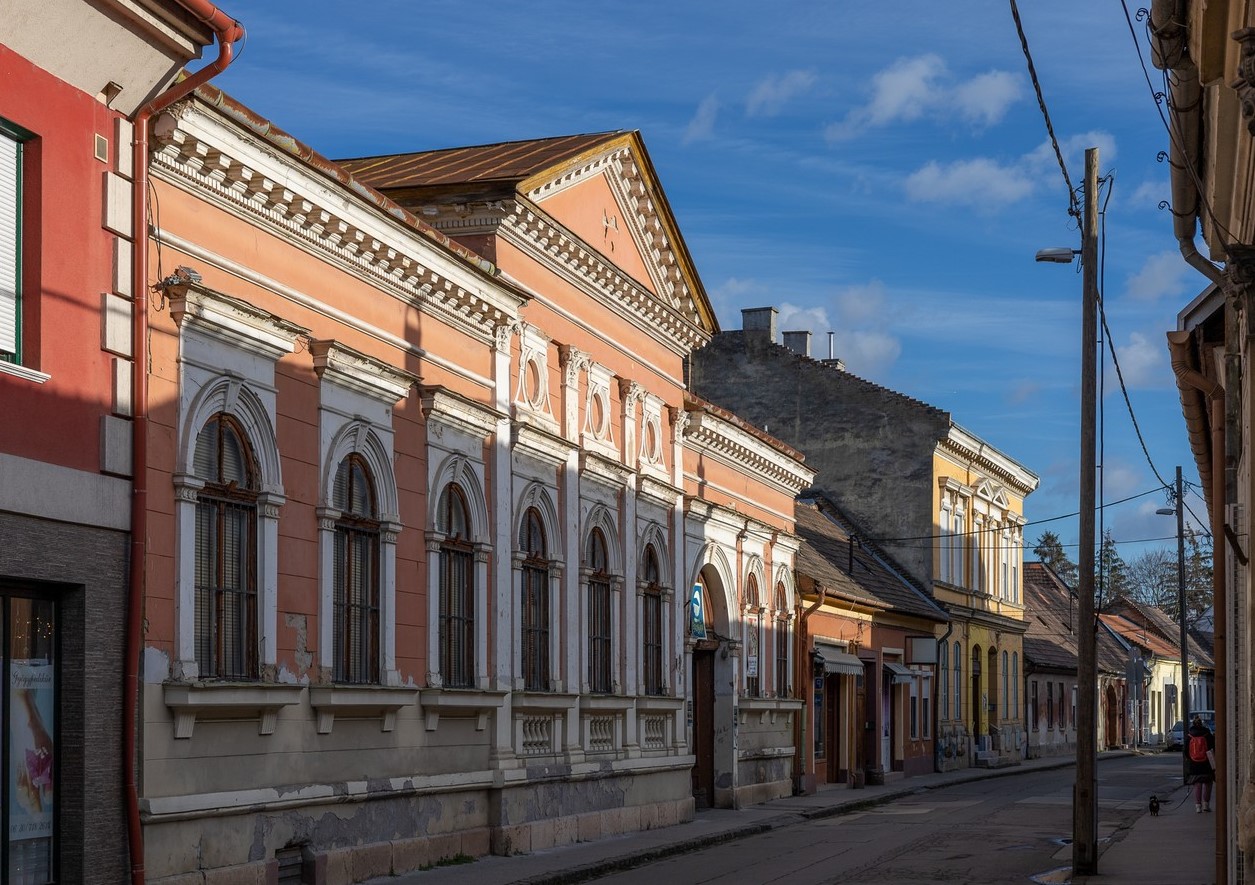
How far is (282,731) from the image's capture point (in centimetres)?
1499

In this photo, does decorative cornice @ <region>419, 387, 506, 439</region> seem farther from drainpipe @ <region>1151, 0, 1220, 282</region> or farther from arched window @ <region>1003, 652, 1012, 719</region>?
arched window @ <region>1003, 652, 1012, 719</region>

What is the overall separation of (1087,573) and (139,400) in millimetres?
10208

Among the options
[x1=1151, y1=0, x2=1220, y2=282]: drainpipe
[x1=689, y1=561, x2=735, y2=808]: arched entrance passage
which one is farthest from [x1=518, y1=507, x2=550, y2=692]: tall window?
[x1=1151, y1=0, x2=1220, y2=282]: drainpipe

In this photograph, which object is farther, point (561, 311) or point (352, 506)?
point (561, 311)

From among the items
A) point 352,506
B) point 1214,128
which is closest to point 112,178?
point 352,506

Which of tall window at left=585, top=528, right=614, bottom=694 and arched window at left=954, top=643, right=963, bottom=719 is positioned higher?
tall window at left=585, top=528, right=614, bottom=694

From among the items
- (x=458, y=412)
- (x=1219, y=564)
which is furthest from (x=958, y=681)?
(x=1219, y=564)

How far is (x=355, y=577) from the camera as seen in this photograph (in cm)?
1675

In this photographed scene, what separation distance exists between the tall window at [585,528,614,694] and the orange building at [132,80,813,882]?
0.05 m

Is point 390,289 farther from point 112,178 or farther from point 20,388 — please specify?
point 20,388

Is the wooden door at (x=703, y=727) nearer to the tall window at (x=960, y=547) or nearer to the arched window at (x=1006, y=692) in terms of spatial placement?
the tall window at (x=960, y=547)

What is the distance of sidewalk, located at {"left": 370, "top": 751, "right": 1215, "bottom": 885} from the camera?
1727 cm

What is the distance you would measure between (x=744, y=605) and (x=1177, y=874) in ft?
42.6

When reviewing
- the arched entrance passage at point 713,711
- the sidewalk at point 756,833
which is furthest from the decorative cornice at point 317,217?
the arched entrance passage at point 713,711
